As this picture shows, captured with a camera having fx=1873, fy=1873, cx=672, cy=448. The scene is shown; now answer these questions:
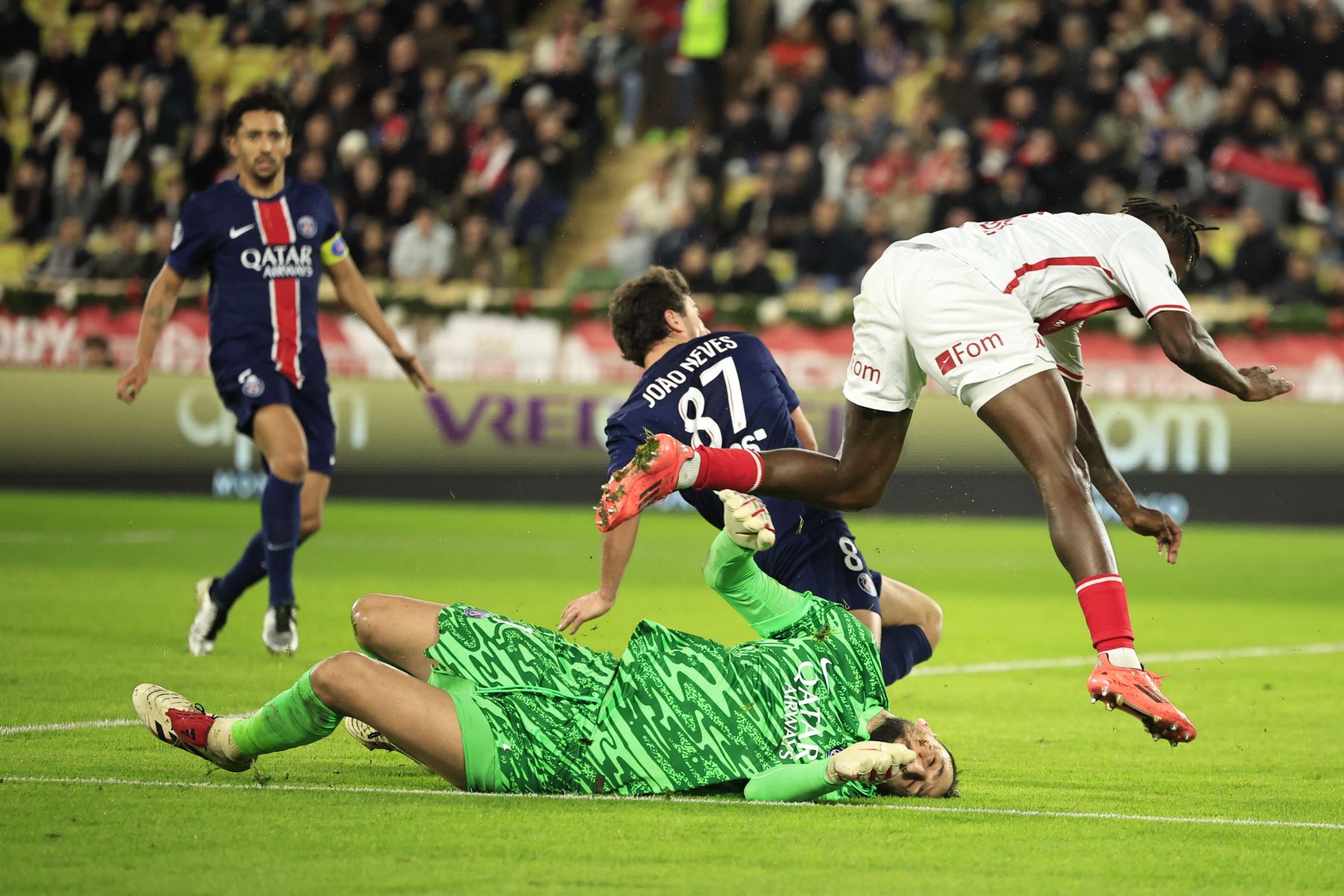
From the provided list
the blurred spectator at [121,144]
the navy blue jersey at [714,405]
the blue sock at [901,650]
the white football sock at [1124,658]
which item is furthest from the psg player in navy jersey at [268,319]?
the blurred spectator at [121,144]

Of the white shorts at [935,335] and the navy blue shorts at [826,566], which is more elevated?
the white shorts at [935,335]

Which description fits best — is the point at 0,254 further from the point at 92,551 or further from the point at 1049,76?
the point at 1049,76

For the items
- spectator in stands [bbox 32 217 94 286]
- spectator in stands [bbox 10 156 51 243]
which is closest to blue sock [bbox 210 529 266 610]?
spectator in stands [bbox 32 217 94 286]

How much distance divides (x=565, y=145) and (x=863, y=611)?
1539 centimetres

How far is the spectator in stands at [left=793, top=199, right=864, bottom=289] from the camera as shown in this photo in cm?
1762

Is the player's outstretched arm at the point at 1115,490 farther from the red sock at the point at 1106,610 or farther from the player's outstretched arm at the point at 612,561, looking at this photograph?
the player's outstretched arm at the point at 612,561

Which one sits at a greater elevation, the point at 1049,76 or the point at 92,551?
the point at 1049,76

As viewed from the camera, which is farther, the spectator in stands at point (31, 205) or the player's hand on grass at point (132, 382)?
the spectator in stands at point (31, 205)

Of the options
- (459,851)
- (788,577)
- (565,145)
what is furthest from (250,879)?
(565,145)

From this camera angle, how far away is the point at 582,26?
72.6ft

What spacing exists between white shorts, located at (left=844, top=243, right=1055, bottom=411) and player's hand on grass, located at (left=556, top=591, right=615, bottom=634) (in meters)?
1.10

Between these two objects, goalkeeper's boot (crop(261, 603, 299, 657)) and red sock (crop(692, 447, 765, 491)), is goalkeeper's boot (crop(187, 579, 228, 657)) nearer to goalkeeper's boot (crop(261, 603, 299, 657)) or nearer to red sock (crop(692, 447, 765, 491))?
goalkeeper's boot (crop(261, 603, 299, 657))

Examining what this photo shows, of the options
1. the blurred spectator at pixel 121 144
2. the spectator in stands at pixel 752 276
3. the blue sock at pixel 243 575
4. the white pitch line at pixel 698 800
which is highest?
the blurred spectator at pixel 121 144

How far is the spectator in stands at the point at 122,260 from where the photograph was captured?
19.0 m
